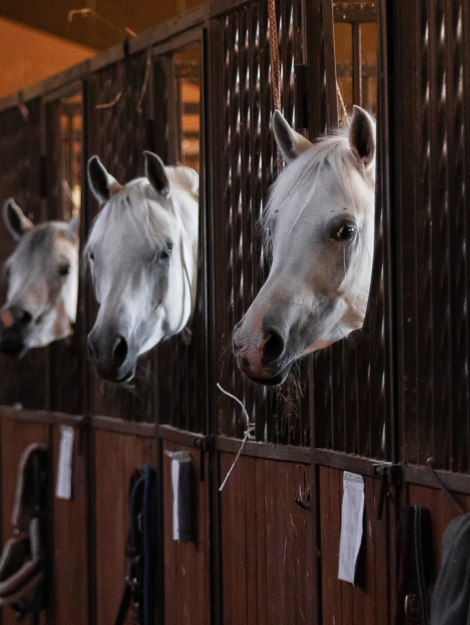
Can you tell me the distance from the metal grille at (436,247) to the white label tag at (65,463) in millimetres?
1231

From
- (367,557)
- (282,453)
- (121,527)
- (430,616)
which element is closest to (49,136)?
(121,527)

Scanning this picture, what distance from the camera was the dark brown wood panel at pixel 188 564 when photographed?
158cm

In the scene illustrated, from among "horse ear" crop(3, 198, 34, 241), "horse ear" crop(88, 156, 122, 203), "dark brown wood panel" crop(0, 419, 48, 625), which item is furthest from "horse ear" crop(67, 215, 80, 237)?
"dark brown wood panel" crop(0, 419, 48, 625)

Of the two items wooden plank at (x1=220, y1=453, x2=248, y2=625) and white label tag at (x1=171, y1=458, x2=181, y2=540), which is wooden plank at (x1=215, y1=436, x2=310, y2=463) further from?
white label tag at (x1=171, y1=458, x2=181, y2=540)

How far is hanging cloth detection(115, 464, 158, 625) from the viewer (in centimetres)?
171

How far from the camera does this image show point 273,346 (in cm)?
110

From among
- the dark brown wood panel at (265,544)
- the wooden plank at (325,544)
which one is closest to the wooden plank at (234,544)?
the dark brown wood panel at (265,544)

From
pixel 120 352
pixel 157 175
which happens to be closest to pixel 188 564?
pixel 120 352

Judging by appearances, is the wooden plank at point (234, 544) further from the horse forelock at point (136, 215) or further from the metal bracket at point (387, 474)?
the horse forelock at point (136, 215)

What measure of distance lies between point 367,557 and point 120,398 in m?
0.88

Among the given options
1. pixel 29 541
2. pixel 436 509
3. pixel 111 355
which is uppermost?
pixel 111 355

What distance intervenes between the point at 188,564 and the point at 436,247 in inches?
38.2

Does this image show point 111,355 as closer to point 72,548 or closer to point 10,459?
point 72,548

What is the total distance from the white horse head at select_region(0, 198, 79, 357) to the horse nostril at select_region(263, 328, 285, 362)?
3.56 feet
